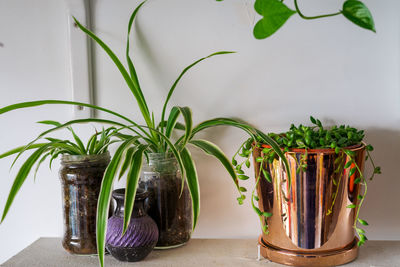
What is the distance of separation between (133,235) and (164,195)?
0.13m

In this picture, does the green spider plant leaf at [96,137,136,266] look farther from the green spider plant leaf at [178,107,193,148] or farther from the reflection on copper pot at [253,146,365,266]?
the reflection on copper pot at [253,146,365,266]

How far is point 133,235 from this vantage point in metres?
0.97

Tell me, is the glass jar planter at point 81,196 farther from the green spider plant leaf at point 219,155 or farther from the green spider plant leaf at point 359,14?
the green spider plant leaf at point 359,14

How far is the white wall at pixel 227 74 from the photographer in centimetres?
113

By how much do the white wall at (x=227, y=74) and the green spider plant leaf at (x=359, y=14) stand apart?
0.66 metres

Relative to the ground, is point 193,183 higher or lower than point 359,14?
lower

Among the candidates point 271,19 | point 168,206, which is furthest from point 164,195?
point 271,19

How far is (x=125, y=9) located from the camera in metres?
1.17

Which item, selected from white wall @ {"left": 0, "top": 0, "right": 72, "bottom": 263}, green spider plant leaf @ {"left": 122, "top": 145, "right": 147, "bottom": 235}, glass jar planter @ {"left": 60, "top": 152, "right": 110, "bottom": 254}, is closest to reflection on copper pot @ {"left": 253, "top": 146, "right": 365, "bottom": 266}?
→ green spider plant leaf @ {"left": 122, "top": 145, "right": 147, "bottom": 235}

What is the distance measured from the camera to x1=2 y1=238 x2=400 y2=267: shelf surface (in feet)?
3.25

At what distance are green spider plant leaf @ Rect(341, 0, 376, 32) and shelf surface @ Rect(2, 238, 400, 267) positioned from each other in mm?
667

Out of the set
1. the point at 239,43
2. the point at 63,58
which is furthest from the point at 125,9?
the point at 239,43

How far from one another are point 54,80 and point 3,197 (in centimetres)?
40

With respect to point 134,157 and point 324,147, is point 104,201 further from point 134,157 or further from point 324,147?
point 324,147
